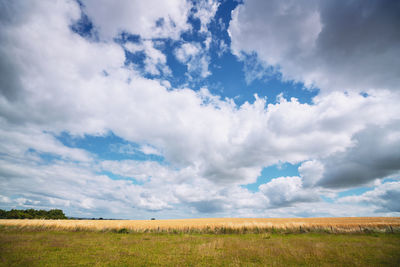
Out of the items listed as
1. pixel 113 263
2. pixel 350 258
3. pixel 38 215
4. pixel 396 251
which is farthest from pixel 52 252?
pixel 38 215

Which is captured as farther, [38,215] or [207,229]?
[38,215]

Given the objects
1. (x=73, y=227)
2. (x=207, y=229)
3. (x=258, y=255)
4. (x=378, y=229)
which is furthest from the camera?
(x=73, y=227)

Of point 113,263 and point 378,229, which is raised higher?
point 378,229

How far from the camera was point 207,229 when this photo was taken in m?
39.5

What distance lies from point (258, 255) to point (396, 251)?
50.7 feet

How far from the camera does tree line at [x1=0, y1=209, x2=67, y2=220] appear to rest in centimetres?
7588

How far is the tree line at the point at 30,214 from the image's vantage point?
7588 cm

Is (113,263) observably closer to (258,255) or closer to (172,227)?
(258,255)

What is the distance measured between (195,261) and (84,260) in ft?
34.3

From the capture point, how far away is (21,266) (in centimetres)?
1498

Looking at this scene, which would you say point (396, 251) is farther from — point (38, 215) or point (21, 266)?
point (38, 215)

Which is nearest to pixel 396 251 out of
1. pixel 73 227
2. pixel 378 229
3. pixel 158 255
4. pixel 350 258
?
pixel 350 258

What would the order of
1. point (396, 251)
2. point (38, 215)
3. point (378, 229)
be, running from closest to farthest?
point (396, 251) < point (378, 229) < point (38, 215)

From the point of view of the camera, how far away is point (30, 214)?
259 ft
